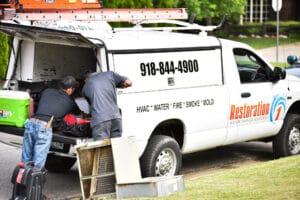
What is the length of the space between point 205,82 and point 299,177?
7.98 ft

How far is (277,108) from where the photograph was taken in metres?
A: 12.4

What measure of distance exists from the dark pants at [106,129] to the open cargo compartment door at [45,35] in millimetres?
986

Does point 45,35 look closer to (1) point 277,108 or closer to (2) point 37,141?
(2) point 37,141

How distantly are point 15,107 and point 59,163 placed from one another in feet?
6.78

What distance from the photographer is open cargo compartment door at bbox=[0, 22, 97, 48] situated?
31.9ft

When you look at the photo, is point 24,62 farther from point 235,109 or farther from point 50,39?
point 235,109

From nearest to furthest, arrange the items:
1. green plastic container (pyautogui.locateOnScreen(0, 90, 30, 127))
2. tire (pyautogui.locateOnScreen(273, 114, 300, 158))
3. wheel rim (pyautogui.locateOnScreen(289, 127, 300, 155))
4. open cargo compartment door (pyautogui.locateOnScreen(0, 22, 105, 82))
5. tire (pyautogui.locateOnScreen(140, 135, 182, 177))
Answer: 1. green plastic container (pyautogui.locateOnScreen(0, 90, 30, 127))
2. tire (pyautogui.locateOnScreen(140, 135, 182, 177))
3. open cargo compartment door (pyautogui.locateOnScreen(0, 22, 105, 82))
4. tire (pyautogui.locateOnScreen(273, 114, 300, 158))
5. wheel rim (pyautogui.locateOnScreen(289, 127, 300, 155))

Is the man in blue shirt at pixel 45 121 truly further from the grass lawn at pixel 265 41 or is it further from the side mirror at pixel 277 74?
the grass lawn at pixel 265 41

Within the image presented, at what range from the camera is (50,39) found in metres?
10.6

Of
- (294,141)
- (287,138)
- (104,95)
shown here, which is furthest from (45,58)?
(294,141)

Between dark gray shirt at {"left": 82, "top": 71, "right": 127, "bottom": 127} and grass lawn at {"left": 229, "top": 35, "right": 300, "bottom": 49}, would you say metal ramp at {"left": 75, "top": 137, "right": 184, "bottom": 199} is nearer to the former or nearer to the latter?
dark gray shirt at {"left": 82, "top": 71, "right": 127, "bottom": 127}

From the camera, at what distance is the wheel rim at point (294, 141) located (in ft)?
42.2

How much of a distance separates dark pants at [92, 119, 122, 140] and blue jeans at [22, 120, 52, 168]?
58 cm

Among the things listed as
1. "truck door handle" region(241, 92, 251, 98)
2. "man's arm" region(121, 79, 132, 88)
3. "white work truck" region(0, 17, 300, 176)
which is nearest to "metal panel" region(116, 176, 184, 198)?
"white work truck" region(0, 17, 300, 176)
